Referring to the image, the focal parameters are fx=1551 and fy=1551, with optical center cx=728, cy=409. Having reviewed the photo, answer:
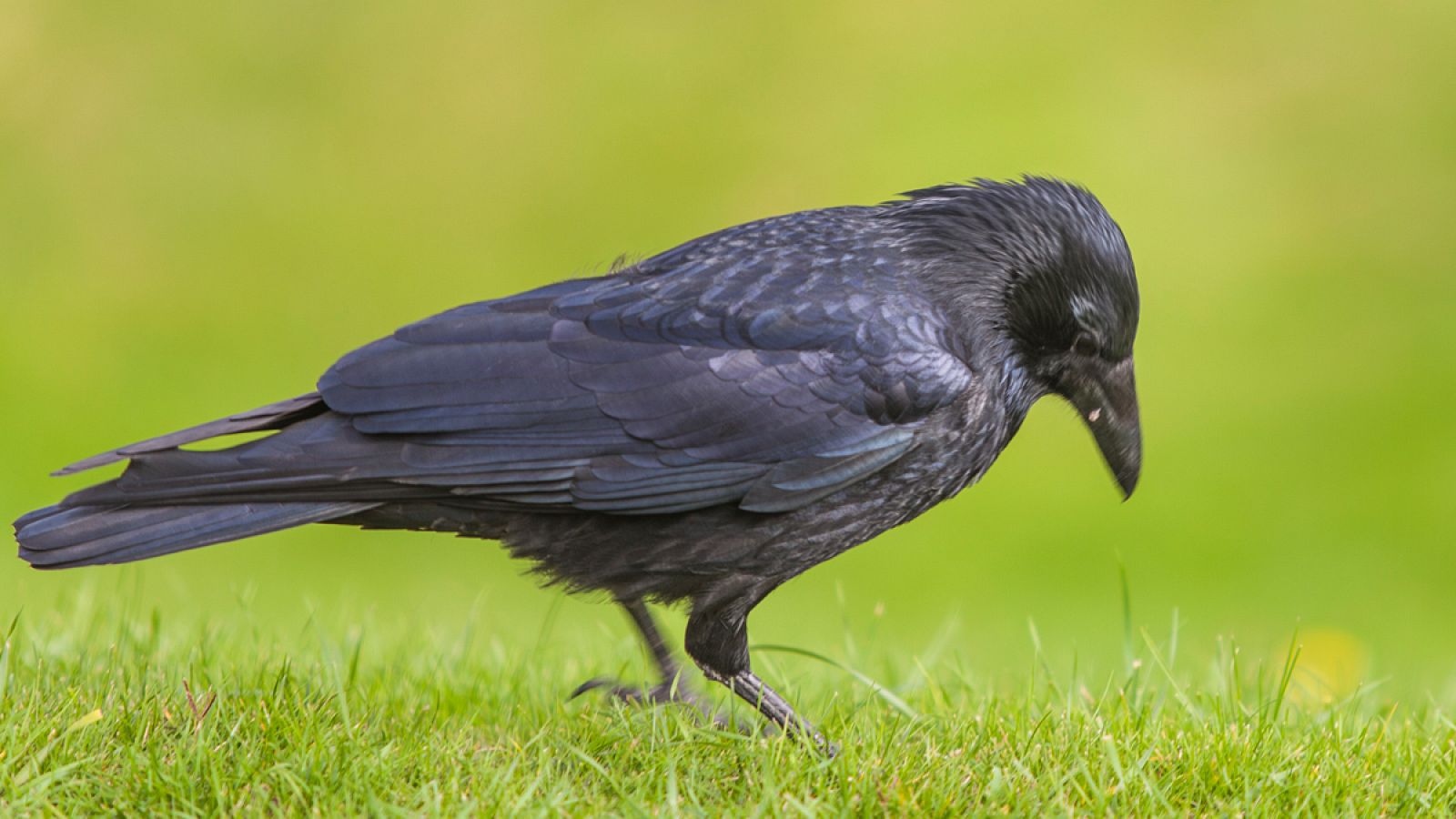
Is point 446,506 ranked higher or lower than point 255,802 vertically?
higher

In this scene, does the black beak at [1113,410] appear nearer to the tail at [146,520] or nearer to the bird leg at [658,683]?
the bird leg at [658,683]

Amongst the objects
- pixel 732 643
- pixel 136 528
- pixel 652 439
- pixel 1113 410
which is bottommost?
pixel 732 643

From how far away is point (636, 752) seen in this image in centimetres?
375

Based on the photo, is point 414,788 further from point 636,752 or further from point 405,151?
point 405,151

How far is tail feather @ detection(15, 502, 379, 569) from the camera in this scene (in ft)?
12.2

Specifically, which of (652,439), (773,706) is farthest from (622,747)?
(652,439)

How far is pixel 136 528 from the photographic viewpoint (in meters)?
3.76

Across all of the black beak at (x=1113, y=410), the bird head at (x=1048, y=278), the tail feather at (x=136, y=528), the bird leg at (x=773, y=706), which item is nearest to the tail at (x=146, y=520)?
the tail feather at (x=136, y=528)

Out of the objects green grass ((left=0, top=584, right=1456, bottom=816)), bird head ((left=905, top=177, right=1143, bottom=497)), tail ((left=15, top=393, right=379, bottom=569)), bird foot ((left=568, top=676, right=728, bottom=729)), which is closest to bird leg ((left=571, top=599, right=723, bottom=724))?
bird foot ((left=568, top=676, right=728, bottom=729))

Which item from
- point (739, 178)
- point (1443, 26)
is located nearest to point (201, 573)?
point (739, 178)

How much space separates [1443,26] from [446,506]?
9.75 meters

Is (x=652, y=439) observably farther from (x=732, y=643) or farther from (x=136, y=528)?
(x=136, y=528)

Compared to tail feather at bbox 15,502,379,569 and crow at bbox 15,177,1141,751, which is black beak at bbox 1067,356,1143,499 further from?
tail feather at bbox 15,502,379,569

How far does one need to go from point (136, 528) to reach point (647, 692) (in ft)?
4.79
